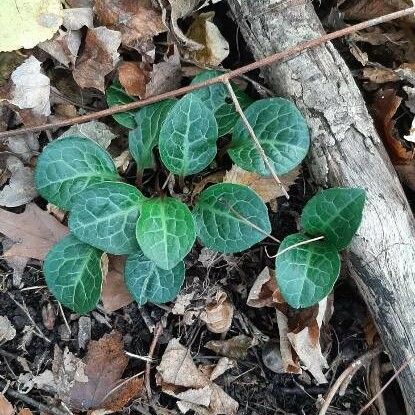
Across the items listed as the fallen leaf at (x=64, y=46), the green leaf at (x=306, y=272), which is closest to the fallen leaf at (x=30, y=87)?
the fallen leaf at (x=64, y=46)

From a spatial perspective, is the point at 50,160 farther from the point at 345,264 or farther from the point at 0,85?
the point at 345,264

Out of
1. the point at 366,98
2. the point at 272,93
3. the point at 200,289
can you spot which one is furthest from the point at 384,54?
the point at 200,289

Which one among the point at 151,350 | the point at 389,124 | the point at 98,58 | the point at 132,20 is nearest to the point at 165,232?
the point at 151,350

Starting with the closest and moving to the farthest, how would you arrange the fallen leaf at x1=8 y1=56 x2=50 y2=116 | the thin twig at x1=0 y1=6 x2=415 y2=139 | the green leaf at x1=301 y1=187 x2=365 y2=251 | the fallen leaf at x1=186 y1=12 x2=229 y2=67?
the green leaf at x1=301 y1=187 x2=365 y2=251
the thin twig at x1=0 y1=6 x2=415 y2=139
the fallen leaf at x1=8 y1=56 x2=50 y2=116
the fallen leaf at x1=186 y1=12 x2=229 y2=67

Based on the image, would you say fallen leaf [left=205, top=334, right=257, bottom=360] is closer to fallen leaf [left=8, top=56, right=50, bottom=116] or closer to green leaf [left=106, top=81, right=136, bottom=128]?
green leaf [left=106, top=81, right=136, bottom=128]

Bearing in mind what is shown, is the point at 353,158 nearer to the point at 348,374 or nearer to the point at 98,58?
the point at 348,374

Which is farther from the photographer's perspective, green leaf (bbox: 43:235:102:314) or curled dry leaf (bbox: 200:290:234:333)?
curled dry leaf (bbox: 200:290:234:333)

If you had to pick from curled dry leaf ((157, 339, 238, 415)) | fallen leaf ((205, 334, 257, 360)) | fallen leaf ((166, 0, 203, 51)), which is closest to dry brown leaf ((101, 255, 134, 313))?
curled dry leaf ((157, 339, 238, 415))
